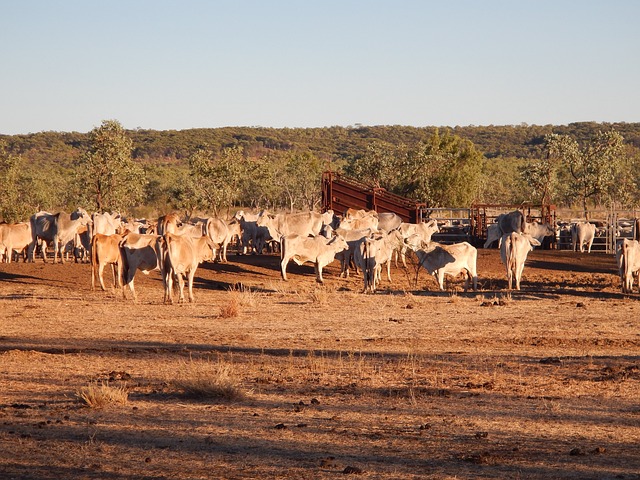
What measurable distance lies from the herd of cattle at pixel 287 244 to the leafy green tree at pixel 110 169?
13.0 m

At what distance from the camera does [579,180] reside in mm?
55906

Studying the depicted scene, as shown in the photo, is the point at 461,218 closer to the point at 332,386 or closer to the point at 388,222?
the point at 388,222

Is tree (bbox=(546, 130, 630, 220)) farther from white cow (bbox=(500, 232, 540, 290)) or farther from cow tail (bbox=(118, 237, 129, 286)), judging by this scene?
cow tail (bbox=(118, 237, 129, 286))

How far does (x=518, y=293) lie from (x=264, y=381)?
13.4 metres

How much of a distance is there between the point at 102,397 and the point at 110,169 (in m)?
41.4

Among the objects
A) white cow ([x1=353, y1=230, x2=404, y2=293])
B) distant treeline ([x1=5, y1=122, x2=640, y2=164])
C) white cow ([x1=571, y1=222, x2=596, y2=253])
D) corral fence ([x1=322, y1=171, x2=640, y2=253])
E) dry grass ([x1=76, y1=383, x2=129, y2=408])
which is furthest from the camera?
distant treeline ([x1=5, y1=122, x2=640, y2=164])

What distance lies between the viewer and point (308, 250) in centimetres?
2906

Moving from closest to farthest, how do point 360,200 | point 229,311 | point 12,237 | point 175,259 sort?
point 229,311
point 175,259
point 12,237
point 360,200

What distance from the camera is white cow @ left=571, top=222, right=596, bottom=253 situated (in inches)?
1515

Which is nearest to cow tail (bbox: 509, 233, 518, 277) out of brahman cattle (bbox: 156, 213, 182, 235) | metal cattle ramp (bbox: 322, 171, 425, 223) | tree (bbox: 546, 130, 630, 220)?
brahman cattle (bbox: 156, 213, 182, 235)

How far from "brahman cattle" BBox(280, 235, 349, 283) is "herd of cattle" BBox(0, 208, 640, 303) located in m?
0.03

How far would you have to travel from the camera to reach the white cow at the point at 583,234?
126 feet

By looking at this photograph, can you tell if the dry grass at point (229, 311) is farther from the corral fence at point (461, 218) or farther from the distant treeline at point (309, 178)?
the distant treeline at point (309, 178)

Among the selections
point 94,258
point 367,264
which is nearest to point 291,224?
point 367,264
